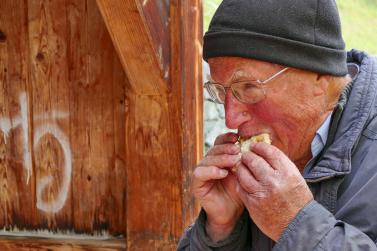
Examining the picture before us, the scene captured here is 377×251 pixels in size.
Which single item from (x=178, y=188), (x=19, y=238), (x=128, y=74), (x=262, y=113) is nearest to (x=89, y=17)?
(x=128, y=74)

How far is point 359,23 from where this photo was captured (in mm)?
16812

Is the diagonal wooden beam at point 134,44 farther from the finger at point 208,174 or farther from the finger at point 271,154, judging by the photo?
the finger at point 271,154

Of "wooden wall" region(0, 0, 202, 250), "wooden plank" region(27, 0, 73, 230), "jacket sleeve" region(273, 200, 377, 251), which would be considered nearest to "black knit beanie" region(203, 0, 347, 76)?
"jacket sleeve" region(273, 200, 377, 251)

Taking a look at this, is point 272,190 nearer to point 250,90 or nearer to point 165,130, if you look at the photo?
point 250,90

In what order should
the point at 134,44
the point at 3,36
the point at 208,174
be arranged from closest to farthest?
the point at 208,174
the point at 134,44
the point at 3,36

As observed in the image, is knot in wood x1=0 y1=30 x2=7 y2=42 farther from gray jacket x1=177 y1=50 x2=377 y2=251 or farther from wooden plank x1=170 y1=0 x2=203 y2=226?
gray jacket x1=177 y1=50 x2=377 y2=251

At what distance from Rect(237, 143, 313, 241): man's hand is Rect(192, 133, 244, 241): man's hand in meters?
0.20

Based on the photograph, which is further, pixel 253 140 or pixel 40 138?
pixel 40 138

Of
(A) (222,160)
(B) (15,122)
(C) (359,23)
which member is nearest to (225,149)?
(A) (222,160)

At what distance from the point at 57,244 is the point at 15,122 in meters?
0.71

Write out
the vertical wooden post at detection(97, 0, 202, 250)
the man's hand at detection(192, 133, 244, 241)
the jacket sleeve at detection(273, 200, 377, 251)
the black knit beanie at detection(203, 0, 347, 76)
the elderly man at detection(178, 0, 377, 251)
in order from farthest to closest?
the vertical wooden post at detection(97, 0, 202, 250) < the man's hand at detection(192, 133, 244, 241) < the black knit beanie at detection(203, 0, 347, 76) < the elderly man at detection(178, 0, 377, 251) < the jacket sleeve at detection(273, 200, 377, 251)

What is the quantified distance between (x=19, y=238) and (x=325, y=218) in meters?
2.43

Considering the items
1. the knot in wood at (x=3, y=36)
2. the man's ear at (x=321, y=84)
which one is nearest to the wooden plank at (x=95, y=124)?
the knot in wood at (x=3, y=36)

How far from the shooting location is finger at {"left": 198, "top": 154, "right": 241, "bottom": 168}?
7.39 feet
